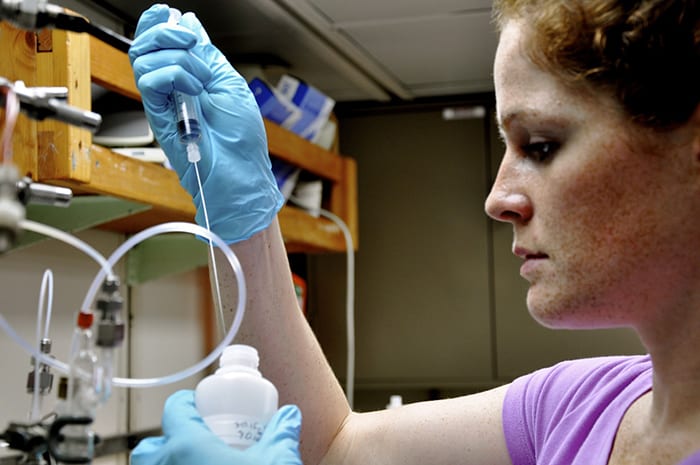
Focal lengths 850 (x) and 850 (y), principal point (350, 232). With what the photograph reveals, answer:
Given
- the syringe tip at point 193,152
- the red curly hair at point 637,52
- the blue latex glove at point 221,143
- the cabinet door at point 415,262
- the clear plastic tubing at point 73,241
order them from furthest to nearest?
the cabinet door at point 415,262
the blue latex glove at point 221,143
the syringe tip at point 193,152
the red curly hair at point 637,52
the clear plastic tubing at point 73,241

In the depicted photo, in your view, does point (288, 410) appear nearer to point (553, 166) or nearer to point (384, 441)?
point (553, 166)

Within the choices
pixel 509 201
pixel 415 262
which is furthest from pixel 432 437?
pixel 415 262

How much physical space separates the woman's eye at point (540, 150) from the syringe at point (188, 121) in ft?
1.39

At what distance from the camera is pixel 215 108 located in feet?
4.10

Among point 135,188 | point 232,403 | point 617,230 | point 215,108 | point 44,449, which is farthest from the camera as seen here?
point 135,188

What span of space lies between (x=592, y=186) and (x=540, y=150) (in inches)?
3.4

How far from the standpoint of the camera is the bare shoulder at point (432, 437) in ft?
4.30

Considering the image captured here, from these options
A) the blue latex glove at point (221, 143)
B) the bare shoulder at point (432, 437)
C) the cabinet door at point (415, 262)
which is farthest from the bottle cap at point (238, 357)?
the cabinet door at point (415, 262)

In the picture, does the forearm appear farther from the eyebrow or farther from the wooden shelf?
the eyebrow

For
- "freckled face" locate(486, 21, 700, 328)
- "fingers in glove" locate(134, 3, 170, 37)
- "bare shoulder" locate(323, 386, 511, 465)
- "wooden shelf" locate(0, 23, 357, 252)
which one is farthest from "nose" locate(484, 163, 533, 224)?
"wooden shelf" locate(0, 23, 357, 252)

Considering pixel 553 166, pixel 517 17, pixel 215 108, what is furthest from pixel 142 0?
pixel 553 166

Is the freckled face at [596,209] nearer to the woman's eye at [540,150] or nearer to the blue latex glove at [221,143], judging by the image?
the woman's eye at [540,150]

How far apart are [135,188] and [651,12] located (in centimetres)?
96

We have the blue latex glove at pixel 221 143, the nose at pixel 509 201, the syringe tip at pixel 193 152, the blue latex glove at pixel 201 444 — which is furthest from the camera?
the blue latex glove at pixel 221 143
